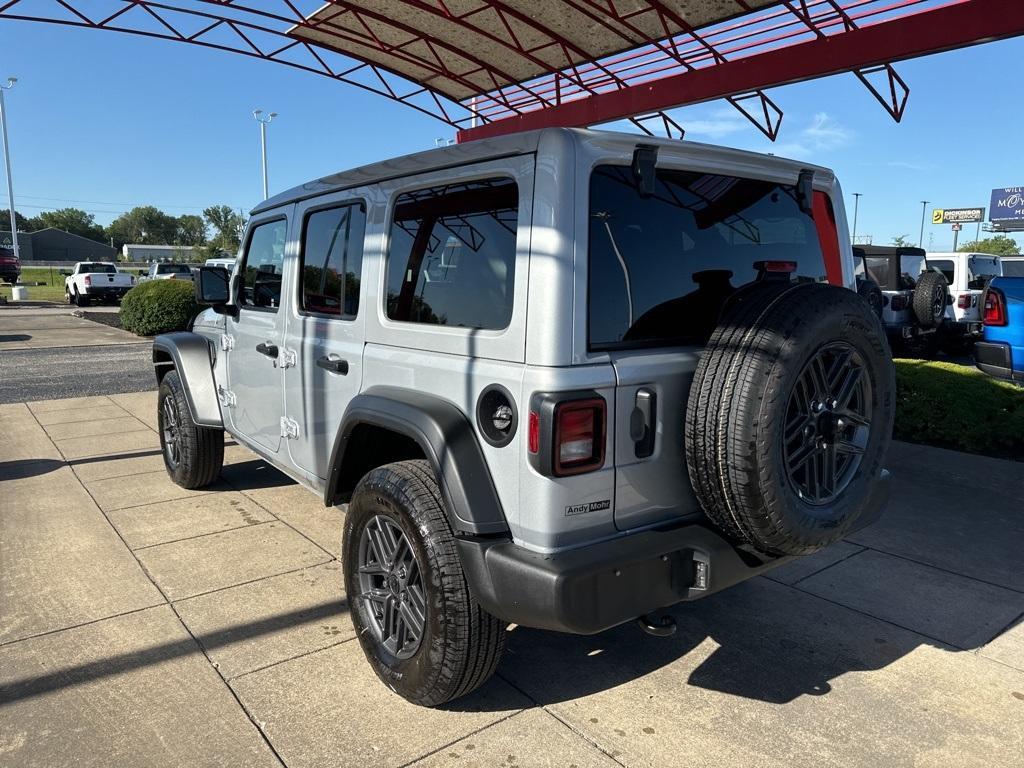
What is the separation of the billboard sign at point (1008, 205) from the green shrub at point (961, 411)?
86.7 metres

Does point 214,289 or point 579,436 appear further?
point 214,289

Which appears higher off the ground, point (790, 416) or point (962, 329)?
point (790, 416)

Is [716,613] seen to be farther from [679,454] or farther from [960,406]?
[960,406]

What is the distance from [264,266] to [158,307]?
1446 centimetres

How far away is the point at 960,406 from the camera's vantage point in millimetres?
6203

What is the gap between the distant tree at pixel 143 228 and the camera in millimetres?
130500

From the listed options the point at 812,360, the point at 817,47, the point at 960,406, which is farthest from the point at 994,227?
the point at 812,360

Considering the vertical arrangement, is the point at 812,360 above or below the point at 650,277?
below

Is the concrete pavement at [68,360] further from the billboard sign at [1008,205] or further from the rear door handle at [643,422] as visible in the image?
the billboard sign at [1008,205]

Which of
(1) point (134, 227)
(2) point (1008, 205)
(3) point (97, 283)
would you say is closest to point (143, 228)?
(1) point (134, 227)

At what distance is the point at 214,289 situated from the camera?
4.34 meters

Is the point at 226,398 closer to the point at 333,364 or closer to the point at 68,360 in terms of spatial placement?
the point at 333,364

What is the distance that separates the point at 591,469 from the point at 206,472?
3.78m

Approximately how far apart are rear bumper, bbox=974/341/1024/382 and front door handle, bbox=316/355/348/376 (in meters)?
6.41
